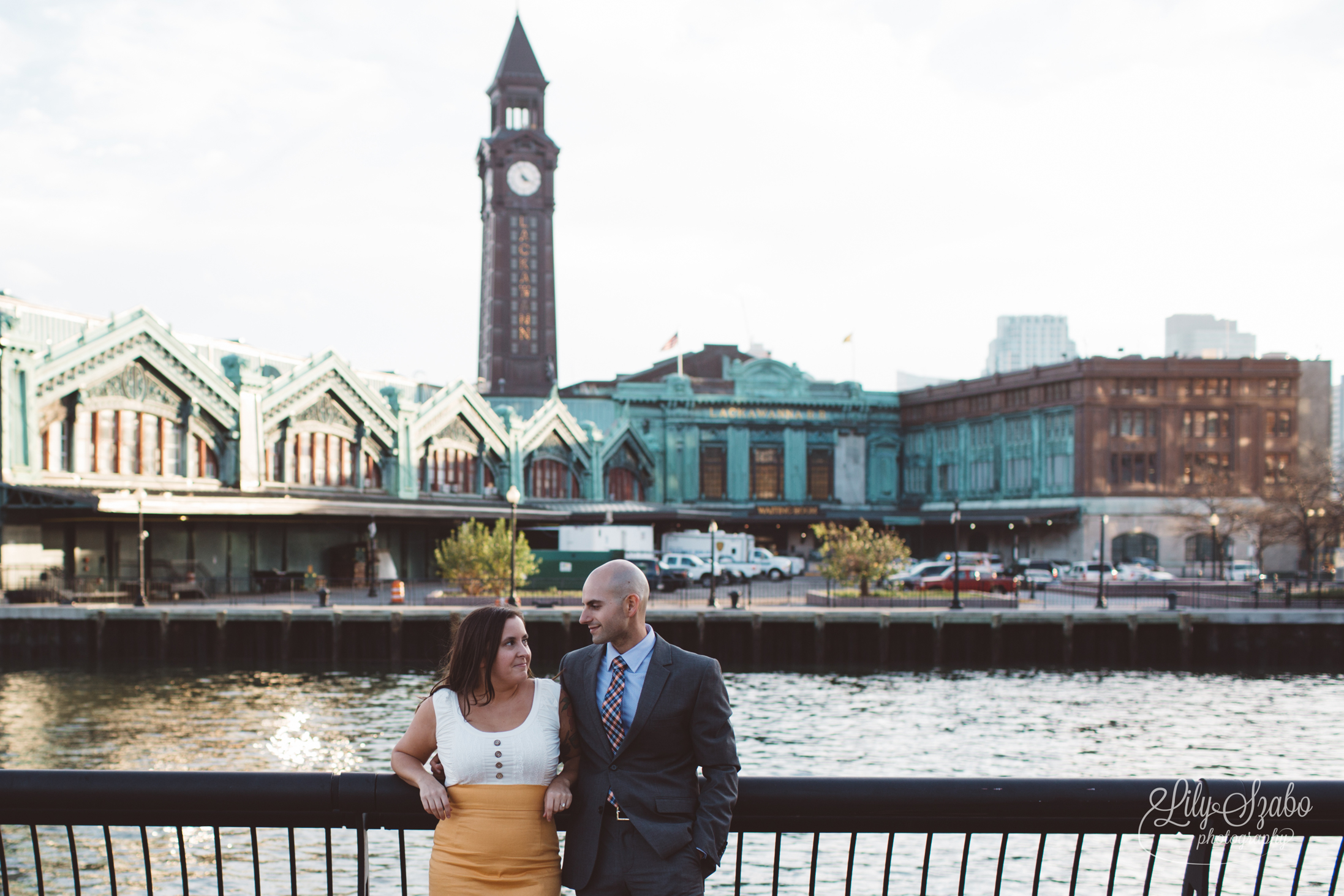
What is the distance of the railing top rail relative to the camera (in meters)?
5.14

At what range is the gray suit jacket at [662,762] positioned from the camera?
5254 mm

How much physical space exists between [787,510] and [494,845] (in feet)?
334

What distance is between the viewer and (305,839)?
20.5m

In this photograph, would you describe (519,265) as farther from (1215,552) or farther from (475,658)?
(475,658)

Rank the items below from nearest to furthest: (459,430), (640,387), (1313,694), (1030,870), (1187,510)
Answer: (1030,870) → (1313,694) → (459,430) → (1187,510) → (640,387)

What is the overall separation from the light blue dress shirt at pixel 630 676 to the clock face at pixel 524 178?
112 m

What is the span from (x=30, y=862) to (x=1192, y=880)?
64.4ft

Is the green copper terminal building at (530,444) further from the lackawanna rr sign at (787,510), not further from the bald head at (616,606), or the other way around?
the bald head at (616,606)

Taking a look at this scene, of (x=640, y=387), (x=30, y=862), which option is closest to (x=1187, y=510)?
(x=640, y=387)

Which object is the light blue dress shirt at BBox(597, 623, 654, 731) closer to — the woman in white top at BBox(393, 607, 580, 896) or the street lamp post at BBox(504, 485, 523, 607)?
the woman in white top at BBox(393, 607, 580, 896)

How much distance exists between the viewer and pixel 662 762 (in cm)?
542

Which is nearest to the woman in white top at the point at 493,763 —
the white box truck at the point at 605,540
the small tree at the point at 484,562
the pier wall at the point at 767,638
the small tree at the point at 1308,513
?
the pier wall at the point at 767,638

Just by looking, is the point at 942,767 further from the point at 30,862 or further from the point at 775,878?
the point at 775,878

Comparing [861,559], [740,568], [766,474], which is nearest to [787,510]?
[766,474]
